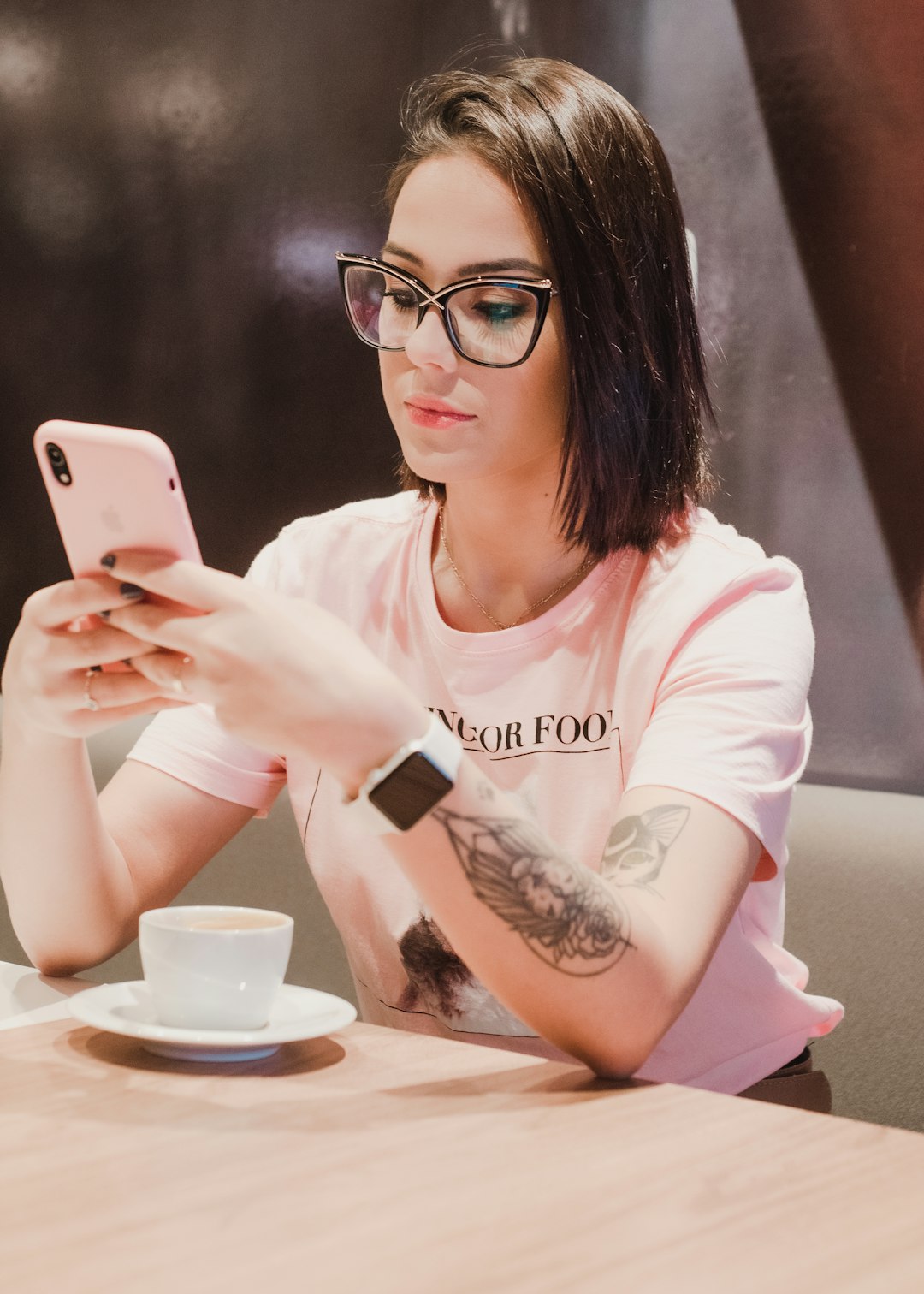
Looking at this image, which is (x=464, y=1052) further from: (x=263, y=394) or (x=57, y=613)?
(x=263, y=394)

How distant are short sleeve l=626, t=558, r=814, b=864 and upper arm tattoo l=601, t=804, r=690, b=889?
30 millimetres

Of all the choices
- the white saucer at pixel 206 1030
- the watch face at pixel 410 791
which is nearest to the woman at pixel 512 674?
the watch face at pixel 410 791

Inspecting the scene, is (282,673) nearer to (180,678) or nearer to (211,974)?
(180,678)

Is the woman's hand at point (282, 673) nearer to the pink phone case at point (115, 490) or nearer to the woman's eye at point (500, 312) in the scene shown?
the pink phone case at point (115, 490)

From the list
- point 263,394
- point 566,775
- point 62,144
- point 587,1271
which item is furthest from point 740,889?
point 62,144

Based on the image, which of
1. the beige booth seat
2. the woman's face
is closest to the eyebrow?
the woman's face

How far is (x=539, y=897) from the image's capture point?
36.0 inches

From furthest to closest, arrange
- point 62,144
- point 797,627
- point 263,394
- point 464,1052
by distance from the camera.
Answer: point 62,144
point 263,394
point 797,627
point 464,1052

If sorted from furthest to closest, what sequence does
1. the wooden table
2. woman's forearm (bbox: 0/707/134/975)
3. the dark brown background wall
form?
the dark brown background wall < woman's forearm (bbox: 0/707/134/975) < the wooden table

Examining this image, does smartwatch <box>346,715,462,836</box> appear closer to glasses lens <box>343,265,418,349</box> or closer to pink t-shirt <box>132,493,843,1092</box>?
pink t-shirt <box>132,493,843,1092</box>

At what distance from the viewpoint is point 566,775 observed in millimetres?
1296

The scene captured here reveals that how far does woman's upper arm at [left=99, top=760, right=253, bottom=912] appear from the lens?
1307 millimetres

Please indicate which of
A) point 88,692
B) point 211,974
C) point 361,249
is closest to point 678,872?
point 211,974

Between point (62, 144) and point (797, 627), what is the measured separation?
6.62ft
